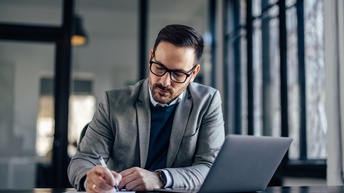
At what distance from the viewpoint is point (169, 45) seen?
68.6 inches

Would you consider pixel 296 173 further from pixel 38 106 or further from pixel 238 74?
pixel 38 106

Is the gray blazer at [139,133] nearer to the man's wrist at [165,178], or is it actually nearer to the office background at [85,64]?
the man's wrist at [165,178]

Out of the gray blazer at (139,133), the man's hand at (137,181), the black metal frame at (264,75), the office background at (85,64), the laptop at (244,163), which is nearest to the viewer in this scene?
the laptop at (244,163)

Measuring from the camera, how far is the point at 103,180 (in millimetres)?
1327

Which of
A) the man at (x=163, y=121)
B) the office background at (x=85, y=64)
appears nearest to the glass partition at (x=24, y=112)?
the office background at (x=85, y=64)

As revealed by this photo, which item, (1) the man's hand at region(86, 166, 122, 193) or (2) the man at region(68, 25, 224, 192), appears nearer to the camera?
(1) the man's hand at region(86, 166, 122, 193)

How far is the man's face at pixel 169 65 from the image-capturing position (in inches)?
68.1

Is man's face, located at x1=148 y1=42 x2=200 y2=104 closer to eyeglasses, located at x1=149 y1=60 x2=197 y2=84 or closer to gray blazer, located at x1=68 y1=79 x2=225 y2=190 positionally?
eyeglasses, located at x1=149 y1=60 x2=197 y2=84

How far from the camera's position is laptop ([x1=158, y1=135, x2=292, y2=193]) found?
124 centimetres

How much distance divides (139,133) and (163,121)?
0.12 m

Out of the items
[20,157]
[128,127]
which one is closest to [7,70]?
[20,157]

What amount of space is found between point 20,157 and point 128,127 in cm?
331

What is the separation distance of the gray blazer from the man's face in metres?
0.11

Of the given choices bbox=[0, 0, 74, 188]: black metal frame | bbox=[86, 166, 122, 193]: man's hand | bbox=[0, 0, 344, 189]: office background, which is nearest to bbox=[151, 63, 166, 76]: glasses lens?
bbox=[86, 166, 122, 193]: man's hand
